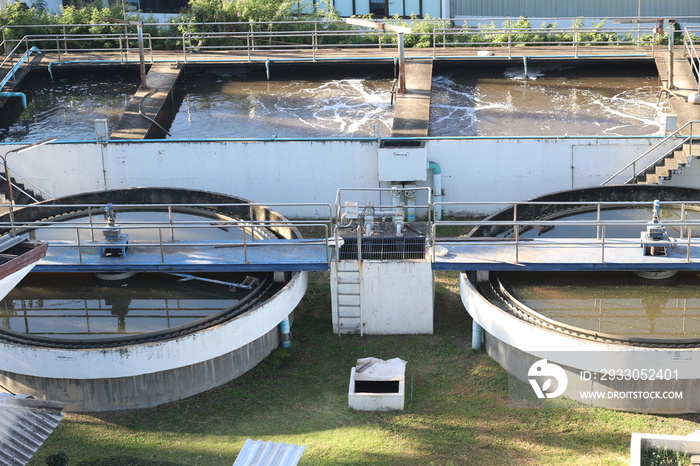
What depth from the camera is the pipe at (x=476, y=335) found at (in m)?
18.1

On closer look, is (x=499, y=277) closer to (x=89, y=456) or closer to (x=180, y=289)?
(x=180, y=289)

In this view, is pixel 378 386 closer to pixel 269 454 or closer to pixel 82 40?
pixel 269 454

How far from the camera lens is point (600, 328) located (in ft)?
55.4

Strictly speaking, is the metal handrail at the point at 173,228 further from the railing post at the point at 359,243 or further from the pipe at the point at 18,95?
the pipe at the point at 18,95

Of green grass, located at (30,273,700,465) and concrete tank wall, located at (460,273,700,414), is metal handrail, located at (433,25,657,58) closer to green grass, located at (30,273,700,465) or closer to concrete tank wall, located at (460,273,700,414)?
green grass, located at (30,273,700,465)

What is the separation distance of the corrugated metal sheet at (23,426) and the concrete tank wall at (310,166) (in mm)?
11828

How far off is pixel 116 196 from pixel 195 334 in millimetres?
6425

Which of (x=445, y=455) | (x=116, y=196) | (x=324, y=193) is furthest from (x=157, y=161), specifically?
(x=445, y=455)

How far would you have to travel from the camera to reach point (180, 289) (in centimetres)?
1873

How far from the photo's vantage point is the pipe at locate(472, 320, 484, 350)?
59.4 ft

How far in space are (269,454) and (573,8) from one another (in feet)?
94.0

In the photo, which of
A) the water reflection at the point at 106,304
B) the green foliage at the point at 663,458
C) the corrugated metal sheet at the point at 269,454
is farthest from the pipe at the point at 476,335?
the corrugated metal sheet at the point at 269,454

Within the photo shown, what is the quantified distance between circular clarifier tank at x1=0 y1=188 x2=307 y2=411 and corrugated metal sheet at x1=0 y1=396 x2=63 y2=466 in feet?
10.9

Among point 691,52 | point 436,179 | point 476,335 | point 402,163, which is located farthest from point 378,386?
point 691,52
